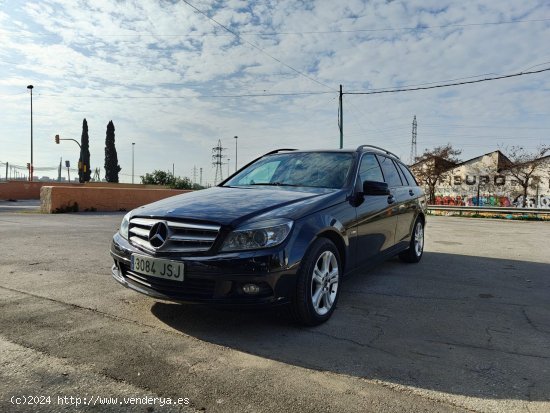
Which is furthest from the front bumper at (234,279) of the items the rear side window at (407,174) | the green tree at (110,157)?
the green tree at (110,157)

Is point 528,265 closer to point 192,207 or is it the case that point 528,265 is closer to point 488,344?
point 488,344

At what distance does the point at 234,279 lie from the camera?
299cm

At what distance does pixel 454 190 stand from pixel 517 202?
20.3 ft

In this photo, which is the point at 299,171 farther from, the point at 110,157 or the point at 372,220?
the point at 110,157

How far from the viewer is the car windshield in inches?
172

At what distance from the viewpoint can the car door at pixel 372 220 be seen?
14.0 ft

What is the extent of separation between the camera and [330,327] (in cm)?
344

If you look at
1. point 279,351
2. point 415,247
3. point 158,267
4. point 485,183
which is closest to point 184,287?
point 158,267

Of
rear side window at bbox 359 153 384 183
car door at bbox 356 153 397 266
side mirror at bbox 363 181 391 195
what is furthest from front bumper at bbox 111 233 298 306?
rear side window at bbox 359 153 384 183

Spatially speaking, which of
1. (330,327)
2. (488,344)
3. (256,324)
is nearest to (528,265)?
(488,344)

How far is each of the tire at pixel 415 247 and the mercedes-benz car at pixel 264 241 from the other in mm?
1875

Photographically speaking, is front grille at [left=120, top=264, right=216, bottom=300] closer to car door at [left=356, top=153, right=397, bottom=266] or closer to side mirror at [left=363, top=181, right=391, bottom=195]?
car door at [left=356, top=153, right=397, bottom=266]

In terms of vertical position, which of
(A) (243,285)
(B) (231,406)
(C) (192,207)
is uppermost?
(C) (192,207)

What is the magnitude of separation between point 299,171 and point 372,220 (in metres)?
0.96
